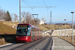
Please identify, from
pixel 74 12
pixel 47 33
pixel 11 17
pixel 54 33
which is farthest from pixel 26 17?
pixel 74 12

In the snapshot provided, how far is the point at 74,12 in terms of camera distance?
2828cm

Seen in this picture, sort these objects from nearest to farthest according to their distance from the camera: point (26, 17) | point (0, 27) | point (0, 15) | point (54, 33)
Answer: point (0, 27) < point (0, 15) < point (26, 17) < point (54, 33)

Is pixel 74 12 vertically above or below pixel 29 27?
above

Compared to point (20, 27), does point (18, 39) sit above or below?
below

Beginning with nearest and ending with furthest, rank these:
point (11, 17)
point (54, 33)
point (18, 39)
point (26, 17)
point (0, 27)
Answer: point (18, 39) → point (0, 27) → point (26, 17) → point (11, 17) → point (54, 33)

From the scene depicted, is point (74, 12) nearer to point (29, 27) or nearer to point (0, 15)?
point (29, 27)

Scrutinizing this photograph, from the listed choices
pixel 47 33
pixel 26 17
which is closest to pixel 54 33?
pixel 47 33

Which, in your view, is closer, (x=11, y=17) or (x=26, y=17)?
(x=26, y=17)

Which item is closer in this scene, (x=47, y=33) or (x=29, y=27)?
(x=29, y=27)

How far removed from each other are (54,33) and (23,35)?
7704 centimetres

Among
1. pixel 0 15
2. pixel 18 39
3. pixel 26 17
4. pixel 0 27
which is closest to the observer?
pixel 18 39

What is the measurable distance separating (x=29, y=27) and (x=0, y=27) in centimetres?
2514

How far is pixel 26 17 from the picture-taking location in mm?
80062

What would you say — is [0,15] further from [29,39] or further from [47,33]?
[47,33]
